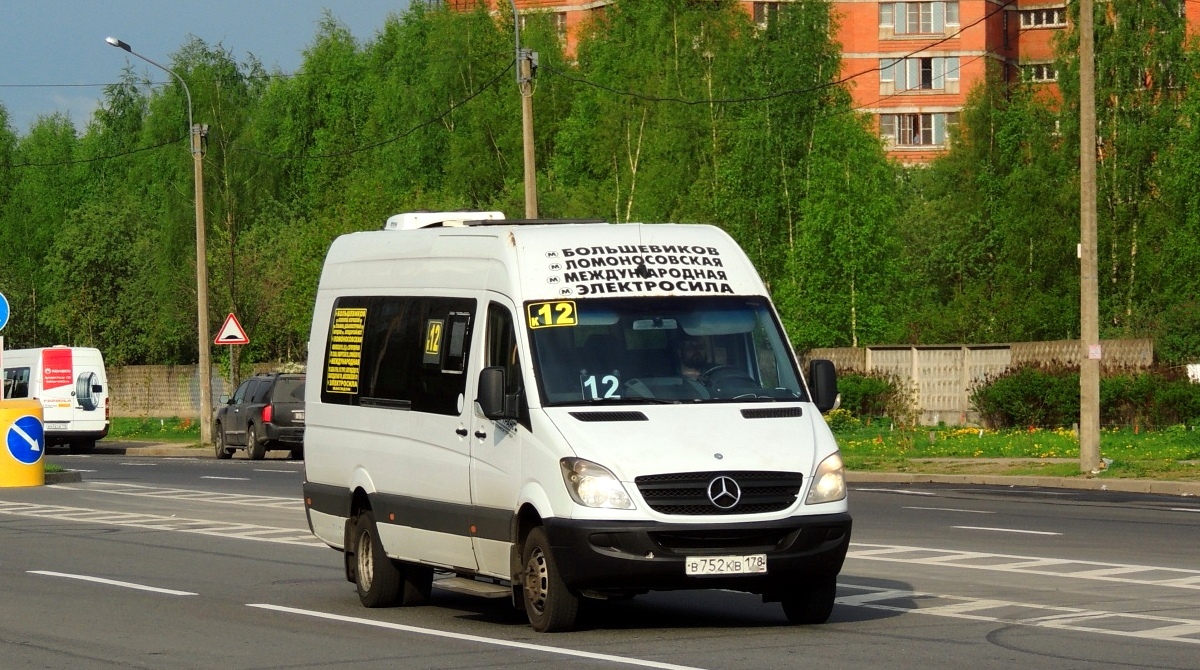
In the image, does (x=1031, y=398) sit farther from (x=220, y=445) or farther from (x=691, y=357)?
(x=691, y=357)

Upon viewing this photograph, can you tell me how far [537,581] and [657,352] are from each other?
1580mm

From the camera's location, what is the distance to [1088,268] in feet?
96.8

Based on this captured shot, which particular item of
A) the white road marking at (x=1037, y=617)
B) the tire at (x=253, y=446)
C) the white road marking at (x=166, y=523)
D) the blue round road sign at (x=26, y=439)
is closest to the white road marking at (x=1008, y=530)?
the white road marking at (x=1037, y=617)

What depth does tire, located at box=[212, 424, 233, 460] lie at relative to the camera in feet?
145

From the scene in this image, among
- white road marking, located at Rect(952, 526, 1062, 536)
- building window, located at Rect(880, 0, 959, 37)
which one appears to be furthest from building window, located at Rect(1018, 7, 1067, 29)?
white road marking, located at Rect(952, 526, 1062, 536)

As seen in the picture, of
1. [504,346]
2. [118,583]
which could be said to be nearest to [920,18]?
[118,583]

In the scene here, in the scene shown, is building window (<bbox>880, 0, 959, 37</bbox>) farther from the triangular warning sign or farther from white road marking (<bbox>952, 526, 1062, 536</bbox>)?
white road marking (<bbox>952, 526, 1062, 536</bbox>)

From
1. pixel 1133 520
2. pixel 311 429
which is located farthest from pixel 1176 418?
pixel 311 429

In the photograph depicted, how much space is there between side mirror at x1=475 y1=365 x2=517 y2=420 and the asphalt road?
4.30ft

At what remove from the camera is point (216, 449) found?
44938 millimetres

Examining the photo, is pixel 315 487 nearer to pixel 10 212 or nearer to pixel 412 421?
pixel 412 421

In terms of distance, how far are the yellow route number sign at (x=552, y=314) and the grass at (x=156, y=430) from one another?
42573 mm

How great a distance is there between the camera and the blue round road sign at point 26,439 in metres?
30.1

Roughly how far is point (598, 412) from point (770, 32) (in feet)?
206
